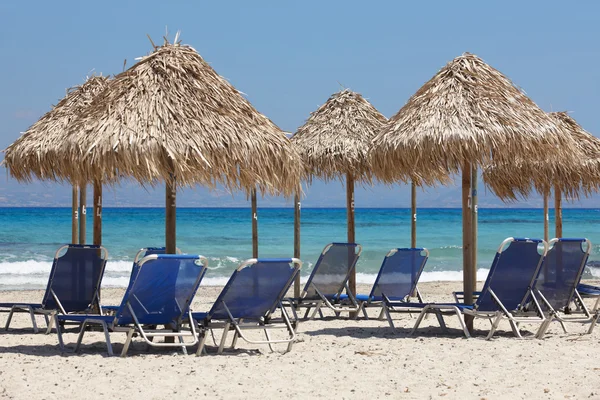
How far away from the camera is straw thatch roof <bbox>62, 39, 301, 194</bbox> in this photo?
5621 millimetres

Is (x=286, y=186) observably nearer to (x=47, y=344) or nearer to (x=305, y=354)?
(x=305, y=354)

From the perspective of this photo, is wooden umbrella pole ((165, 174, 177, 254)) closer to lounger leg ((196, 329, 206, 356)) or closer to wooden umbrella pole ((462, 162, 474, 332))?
lounger leg ((196, 329, 206, 356))

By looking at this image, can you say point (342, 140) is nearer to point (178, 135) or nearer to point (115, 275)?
point (178, 135)

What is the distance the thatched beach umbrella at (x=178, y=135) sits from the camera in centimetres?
562

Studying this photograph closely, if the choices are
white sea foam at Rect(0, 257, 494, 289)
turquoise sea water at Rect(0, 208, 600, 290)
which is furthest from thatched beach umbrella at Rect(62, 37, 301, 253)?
turquoise sea water at Rect(0, 208, 600, 290)

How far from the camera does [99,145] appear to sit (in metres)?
5.63

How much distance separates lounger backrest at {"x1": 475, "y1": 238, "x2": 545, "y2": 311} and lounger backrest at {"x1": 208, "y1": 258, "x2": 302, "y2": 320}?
160 cm

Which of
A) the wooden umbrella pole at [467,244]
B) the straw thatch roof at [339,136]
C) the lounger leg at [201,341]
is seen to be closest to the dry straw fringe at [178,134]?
the lounger leg at [201,341]

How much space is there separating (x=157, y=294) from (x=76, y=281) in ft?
5.36

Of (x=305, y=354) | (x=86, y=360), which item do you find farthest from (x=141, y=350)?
(x=305, y=354)

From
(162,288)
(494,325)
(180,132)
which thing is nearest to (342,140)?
(494,325)

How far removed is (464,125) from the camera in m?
6.77

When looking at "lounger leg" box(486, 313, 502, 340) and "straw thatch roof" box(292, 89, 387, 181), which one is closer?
"lounger leg" box(486, 313, 502, 340)

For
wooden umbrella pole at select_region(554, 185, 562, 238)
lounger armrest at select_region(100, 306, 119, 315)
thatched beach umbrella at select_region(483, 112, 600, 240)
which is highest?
thatched beach umbrella at select_region(483, 112, 600, 240)
